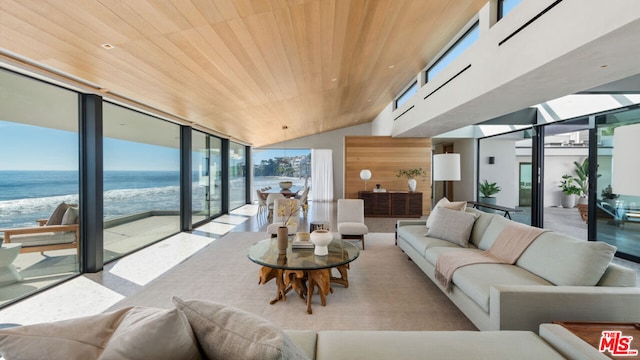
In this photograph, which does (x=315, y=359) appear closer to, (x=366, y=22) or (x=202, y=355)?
(x=202, y=355)

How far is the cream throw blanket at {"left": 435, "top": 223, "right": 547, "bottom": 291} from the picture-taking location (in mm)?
2681

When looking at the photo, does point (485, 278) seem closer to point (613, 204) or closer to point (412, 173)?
point (613, 204)

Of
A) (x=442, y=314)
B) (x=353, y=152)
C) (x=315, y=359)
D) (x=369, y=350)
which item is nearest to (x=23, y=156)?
(x=315, y=359)

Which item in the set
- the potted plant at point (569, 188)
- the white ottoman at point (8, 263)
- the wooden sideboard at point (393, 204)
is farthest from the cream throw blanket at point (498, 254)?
the potted plant at point (569, 188)

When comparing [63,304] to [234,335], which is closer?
[234,335]

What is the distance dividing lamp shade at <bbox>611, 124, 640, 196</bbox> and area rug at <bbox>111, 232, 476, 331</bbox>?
5.36ft

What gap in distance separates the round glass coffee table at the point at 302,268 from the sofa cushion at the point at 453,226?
126 cm

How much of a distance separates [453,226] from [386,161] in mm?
5303

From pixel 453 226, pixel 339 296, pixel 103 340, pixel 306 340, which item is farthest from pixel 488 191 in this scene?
pixel 103 340

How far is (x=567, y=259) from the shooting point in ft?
7.12

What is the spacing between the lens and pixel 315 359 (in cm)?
133

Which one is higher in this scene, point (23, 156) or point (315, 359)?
→ point (23, 156)

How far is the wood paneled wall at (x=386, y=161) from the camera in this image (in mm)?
8641

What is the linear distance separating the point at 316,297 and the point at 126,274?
8.43ft
